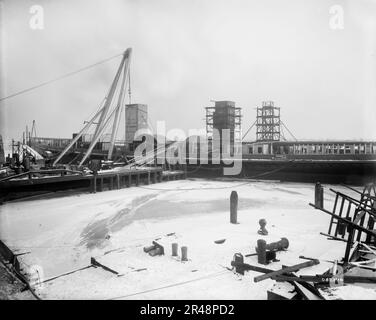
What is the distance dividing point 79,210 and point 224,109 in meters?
37.2

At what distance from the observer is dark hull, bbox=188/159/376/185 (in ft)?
82.4

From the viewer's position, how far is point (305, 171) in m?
27.1

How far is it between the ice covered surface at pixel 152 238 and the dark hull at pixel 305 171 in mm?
8666

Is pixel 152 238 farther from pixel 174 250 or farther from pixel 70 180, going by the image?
pixel 70 180

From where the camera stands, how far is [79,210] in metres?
14.7

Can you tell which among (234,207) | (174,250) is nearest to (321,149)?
(234,207)

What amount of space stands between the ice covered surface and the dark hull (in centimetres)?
867

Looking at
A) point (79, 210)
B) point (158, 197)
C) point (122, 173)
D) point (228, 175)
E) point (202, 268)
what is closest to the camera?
point (202, 268)

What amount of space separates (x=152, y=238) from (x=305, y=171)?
838 inches

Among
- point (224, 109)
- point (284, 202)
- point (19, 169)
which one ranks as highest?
point (224, 109)

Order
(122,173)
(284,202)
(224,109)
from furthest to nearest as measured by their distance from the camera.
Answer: (224,109), (122,173), (284,202)

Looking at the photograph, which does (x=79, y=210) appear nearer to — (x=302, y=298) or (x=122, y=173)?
(x=122, y=173)
